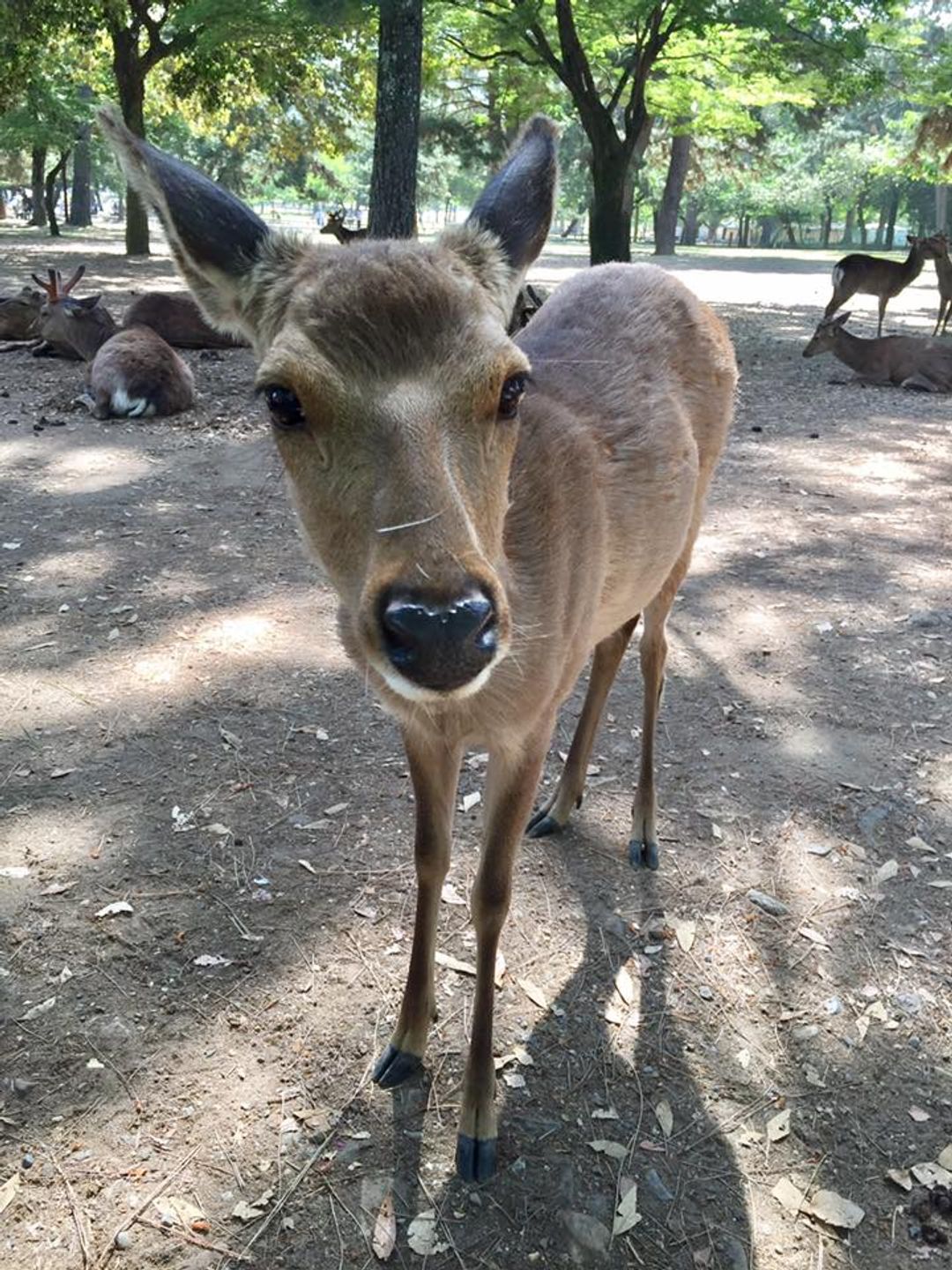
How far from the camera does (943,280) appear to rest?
16125 mm

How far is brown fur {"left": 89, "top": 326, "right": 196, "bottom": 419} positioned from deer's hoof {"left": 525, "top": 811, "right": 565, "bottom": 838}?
6.96 m

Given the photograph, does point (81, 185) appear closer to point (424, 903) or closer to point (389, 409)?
point (424, 903)

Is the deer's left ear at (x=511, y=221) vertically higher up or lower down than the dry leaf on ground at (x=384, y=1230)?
higher up

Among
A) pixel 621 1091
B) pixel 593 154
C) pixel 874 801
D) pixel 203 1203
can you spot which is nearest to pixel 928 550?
pixel 874 801

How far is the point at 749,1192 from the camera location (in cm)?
238

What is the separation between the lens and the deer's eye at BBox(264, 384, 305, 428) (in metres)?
1.90

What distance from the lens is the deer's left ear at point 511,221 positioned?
7.64 ft

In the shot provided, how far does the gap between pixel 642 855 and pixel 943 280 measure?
16025 mm

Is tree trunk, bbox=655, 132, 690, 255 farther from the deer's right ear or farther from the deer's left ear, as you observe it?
the deer's right ear

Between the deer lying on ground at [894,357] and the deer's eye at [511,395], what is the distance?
36.9 feet

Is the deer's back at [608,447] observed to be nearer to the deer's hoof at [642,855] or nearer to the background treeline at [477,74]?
the deer's hoof at [642,855]

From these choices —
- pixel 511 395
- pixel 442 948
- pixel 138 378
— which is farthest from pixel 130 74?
pixel 511 395

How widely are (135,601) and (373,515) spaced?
3910mm

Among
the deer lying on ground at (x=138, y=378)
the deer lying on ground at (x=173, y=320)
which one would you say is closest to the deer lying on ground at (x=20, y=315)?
the deer lying on ground at (x=173, y=320)
